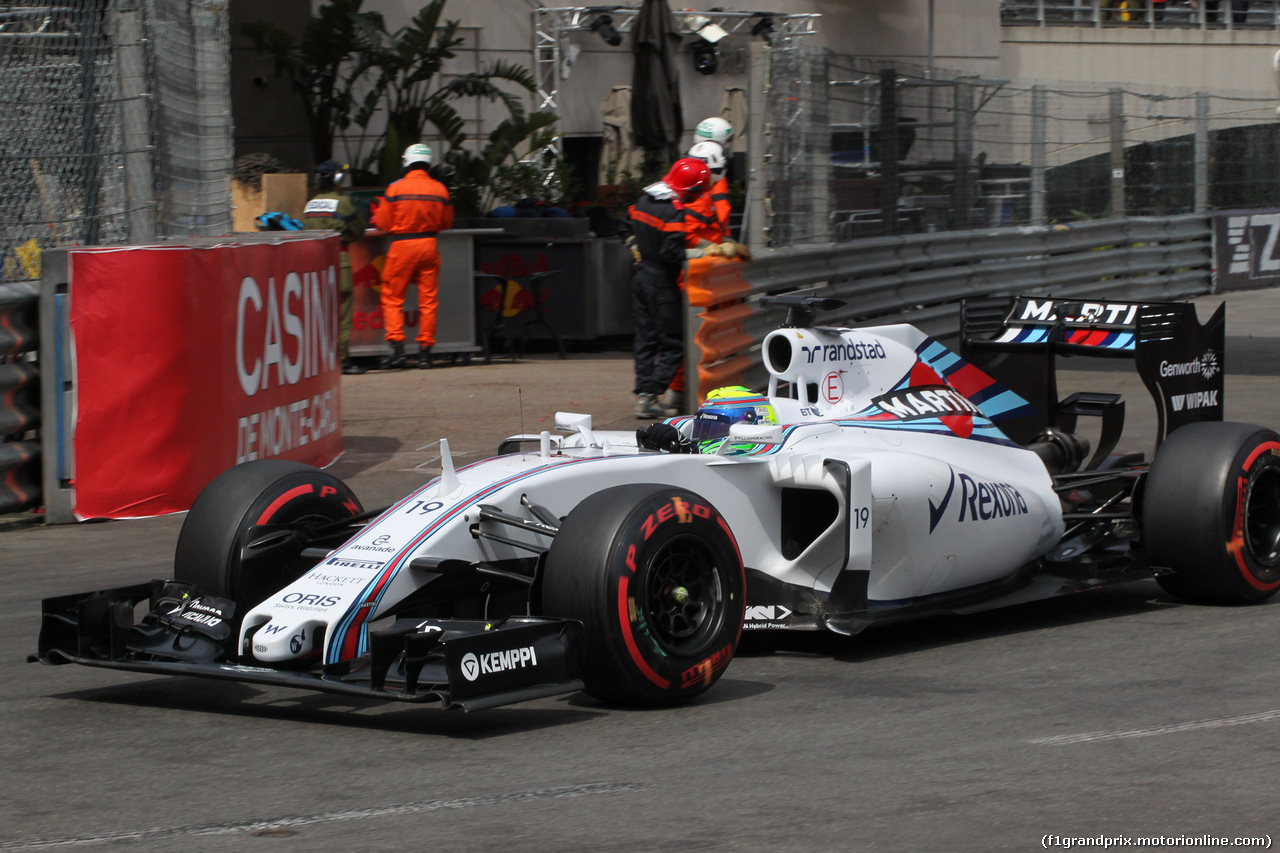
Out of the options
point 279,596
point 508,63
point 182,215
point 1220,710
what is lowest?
point 1220,710

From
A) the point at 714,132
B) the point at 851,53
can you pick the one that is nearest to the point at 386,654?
the point at 714,132

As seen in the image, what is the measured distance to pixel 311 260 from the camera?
1018 centimetres

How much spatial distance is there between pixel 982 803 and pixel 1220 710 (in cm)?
134

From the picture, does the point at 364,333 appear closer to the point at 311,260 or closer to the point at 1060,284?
the point at 311,260

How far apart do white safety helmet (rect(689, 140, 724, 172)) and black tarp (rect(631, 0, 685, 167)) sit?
8.01 m

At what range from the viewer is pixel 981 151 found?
16.1 meters

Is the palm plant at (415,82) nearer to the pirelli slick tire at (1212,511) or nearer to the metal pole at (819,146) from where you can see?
the metal pole at (819,146)

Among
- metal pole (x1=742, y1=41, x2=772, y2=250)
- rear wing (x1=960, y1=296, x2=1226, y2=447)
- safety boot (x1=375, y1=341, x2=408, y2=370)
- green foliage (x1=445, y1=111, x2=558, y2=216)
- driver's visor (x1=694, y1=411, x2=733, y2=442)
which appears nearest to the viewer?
driver's visor (x1=694, y1=411, x2=733, y2=442)

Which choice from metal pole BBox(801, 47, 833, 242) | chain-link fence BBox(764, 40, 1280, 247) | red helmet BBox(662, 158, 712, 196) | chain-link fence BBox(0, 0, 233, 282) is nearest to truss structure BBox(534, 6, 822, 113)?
chain-link fence BBox(764, 40, 1280, 247)

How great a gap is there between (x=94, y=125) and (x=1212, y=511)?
6.25 meters

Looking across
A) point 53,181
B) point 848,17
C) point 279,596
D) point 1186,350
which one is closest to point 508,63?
point 848,17

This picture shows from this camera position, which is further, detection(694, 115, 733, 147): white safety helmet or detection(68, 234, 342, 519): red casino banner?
detection(694, 115, 733, 147): white safety helmet

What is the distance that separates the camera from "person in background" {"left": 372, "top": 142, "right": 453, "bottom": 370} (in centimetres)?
1488

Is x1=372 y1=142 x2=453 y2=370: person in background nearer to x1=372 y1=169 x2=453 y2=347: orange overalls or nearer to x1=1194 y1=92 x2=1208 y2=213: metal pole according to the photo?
x1=372 y1=169 x2=453 y2=347: orange overalls
